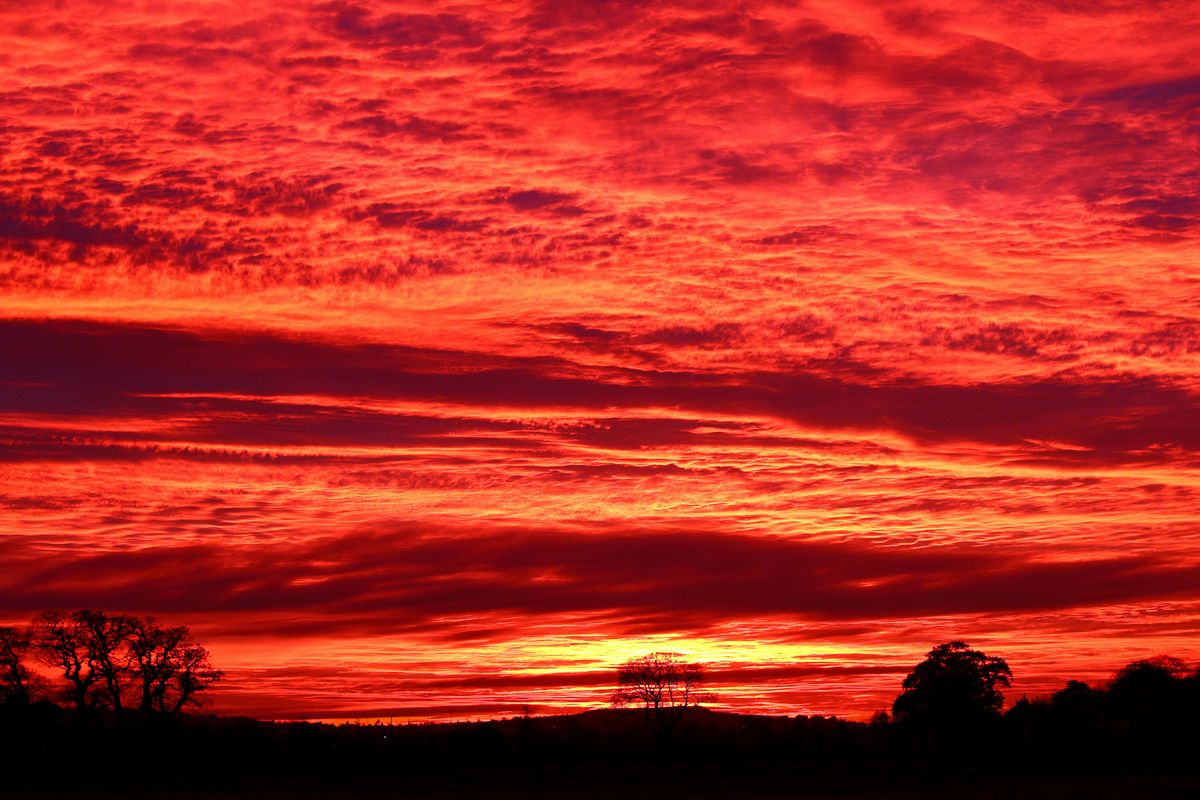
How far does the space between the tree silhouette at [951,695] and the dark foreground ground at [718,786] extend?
5049 centimetres

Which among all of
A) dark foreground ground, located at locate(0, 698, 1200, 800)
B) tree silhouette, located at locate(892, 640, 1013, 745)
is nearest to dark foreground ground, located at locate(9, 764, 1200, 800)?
dark foreground ground, located at locate(0, 698, 1200, 800)

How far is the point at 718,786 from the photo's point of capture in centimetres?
8569

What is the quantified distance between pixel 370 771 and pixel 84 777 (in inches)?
881

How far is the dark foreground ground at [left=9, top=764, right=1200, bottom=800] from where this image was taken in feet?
244

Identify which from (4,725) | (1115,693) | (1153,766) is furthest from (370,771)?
(1115,693)

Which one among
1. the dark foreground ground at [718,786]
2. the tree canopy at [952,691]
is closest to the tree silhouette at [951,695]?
the tree canopy at [952,691]

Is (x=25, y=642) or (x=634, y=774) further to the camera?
(x=25, y=642)

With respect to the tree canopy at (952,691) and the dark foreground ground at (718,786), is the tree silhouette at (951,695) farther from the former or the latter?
the dark foreground ground at (718,786)

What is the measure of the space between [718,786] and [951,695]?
3106 inches

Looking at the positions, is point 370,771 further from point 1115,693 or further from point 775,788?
point 1115,693

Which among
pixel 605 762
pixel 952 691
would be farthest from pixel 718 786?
pixel 952 691

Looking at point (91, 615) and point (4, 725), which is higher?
point (91, 615)

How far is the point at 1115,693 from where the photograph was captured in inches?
5960

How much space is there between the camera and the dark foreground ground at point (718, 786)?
7450 cm
